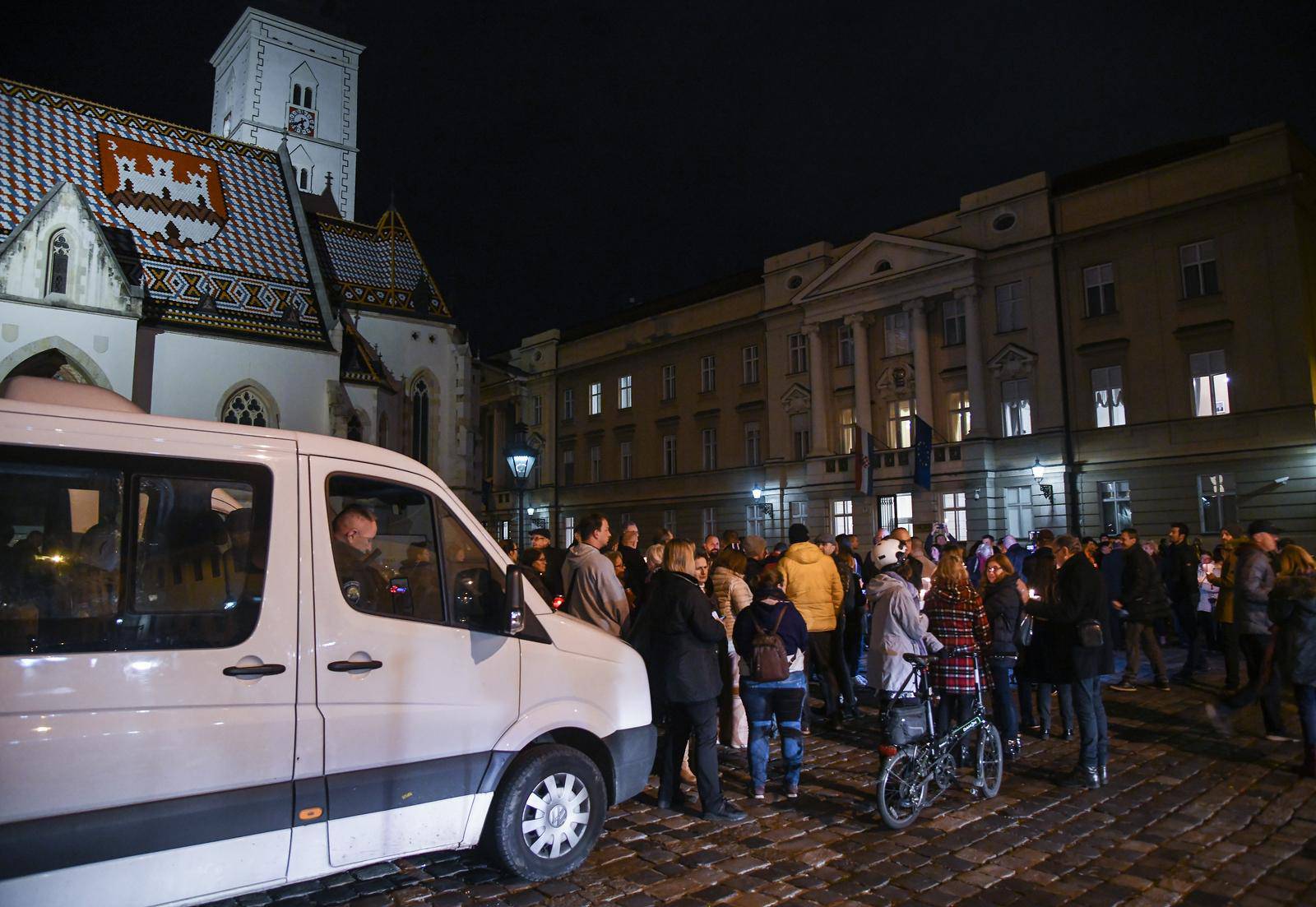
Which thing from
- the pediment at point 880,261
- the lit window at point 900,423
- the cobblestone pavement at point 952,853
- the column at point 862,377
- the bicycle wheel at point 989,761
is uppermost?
the pediment at point 880,261

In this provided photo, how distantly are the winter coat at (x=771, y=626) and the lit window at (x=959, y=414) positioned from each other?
26.8 meters

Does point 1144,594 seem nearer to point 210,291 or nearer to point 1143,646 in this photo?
point 1143,646

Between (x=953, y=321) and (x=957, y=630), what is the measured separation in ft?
90.7

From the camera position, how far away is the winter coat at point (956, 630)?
6.28 m

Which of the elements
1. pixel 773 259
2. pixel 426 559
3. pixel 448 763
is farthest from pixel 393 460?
pixel 773 259

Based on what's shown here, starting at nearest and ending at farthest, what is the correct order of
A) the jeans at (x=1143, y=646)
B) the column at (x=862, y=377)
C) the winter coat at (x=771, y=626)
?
the winter coat at (x=771, y=626) < the jeans at (x=1143, y=646) < the column at (x=862, y=377)

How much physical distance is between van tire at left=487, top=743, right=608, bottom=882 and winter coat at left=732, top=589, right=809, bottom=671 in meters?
1.57

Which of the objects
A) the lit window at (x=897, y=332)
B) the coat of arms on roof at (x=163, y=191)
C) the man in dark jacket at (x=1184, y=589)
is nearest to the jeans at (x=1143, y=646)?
the man in dark jacket at (x=1184, y=589)

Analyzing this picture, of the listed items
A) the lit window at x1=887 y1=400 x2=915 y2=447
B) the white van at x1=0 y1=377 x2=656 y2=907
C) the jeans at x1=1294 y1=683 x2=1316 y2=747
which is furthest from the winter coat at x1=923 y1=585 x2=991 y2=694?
the lit window at x1=887 y1=400 x2=915 y2=447

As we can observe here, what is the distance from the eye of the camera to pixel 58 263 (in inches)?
942

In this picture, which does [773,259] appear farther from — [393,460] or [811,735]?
[393,460]

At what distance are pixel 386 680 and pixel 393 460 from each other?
119cm

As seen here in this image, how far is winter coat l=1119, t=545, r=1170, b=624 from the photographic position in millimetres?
10133

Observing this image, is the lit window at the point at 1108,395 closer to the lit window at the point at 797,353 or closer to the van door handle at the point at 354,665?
the lit window at the point at 797,353
